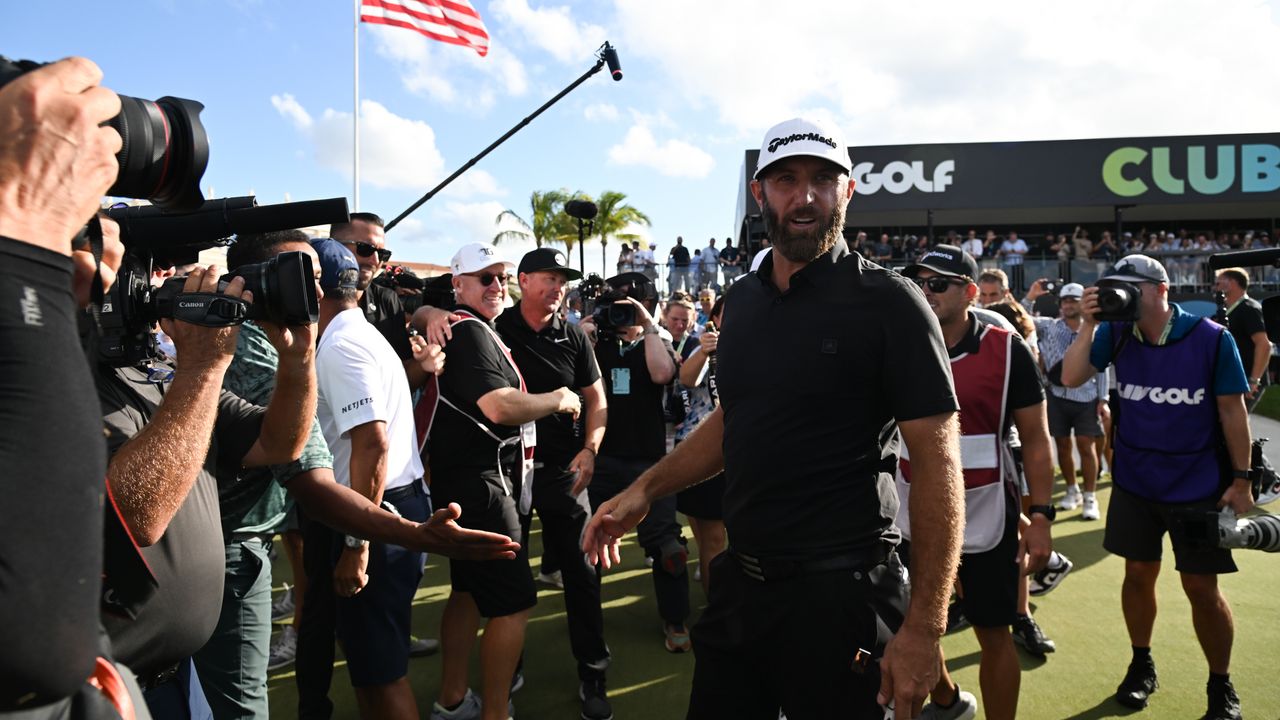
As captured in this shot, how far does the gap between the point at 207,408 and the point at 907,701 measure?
5.95 ft

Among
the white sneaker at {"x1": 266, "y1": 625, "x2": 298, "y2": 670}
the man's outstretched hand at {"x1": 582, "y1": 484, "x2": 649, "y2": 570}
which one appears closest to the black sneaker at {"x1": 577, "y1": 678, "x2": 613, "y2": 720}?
the man's outstretched hand at {"x1": 582, "y1": 484, "x2": 649, "y2": 570}

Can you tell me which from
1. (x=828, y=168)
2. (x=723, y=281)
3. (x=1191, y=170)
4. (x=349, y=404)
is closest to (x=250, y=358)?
(x=349, y=404)

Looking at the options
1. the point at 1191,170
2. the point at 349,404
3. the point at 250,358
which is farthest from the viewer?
the point at 1191,170

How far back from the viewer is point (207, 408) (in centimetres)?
151

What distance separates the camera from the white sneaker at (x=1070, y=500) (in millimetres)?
7398

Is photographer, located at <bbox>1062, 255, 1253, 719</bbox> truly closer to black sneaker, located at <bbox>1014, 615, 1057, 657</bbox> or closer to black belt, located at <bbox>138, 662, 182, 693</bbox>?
black sneaker, located at <bbox>1014, 615, 1057, 657</bbox>

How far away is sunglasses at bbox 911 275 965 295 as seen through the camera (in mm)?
3445

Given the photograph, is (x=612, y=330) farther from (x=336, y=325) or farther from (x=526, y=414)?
(x=336, y=325)

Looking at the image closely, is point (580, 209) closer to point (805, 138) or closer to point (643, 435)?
point (643, 435)

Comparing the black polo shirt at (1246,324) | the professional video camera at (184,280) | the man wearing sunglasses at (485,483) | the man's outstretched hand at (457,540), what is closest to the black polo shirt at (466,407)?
the man wearing sunglasses at (485,483)

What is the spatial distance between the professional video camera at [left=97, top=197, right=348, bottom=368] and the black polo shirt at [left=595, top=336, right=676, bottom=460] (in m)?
3.29

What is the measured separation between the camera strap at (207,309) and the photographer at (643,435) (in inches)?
137

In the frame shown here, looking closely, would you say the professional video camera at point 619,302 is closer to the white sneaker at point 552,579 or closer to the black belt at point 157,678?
the white sneaker at point 552,579

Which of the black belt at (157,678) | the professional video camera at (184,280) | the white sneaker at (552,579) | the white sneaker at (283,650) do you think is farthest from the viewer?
the white sneaker at (552,579)
